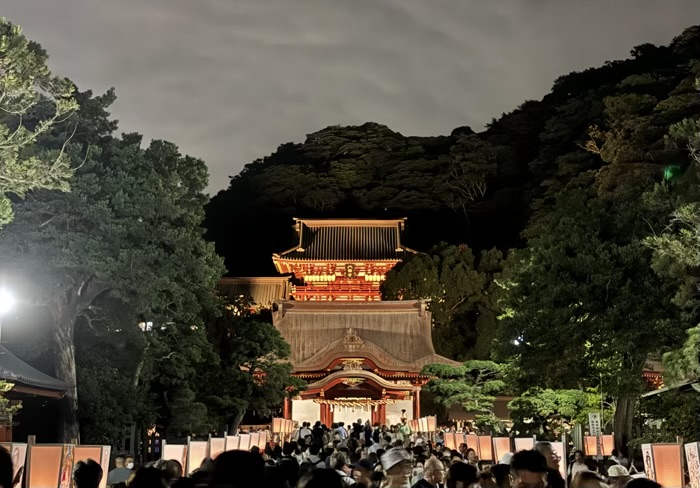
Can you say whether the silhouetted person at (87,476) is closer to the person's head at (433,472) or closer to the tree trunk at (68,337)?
the person's head at (433,472)

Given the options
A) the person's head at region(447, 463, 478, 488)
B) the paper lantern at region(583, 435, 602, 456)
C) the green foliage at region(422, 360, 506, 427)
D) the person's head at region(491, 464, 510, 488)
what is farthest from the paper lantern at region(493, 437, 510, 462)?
the green foliage at region(422, 360, 506, 427)

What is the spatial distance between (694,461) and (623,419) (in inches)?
516

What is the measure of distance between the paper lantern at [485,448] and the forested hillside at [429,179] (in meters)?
38.8

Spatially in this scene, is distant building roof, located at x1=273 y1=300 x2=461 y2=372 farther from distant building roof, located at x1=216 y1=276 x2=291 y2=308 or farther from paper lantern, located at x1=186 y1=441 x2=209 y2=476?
paper lantern, located at x1=186 y1=441 x2=209 y2=476

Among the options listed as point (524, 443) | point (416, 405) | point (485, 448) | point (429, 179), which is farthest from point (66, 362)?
point (429, 179)

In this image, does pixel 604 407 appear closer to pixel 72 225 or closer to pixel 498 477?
pixel 72 225

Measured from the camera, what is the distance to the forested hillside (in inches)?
2363

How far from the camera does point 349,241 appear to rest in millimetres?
55250

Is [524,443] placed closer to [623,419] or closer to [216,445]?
[216,445]

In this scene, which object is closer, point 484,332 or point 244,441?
point 244,441

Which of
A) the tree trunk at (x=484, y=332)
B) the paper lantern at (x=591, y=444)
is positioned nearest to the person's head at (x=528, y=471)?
the paper lantern at (x=591, y=444)

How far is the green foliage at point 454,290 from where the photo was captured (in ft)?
154

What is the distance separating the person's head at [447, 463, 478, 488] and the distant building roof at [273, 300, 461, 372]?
36.1 metres

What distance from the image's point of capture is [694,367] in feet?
51.8
